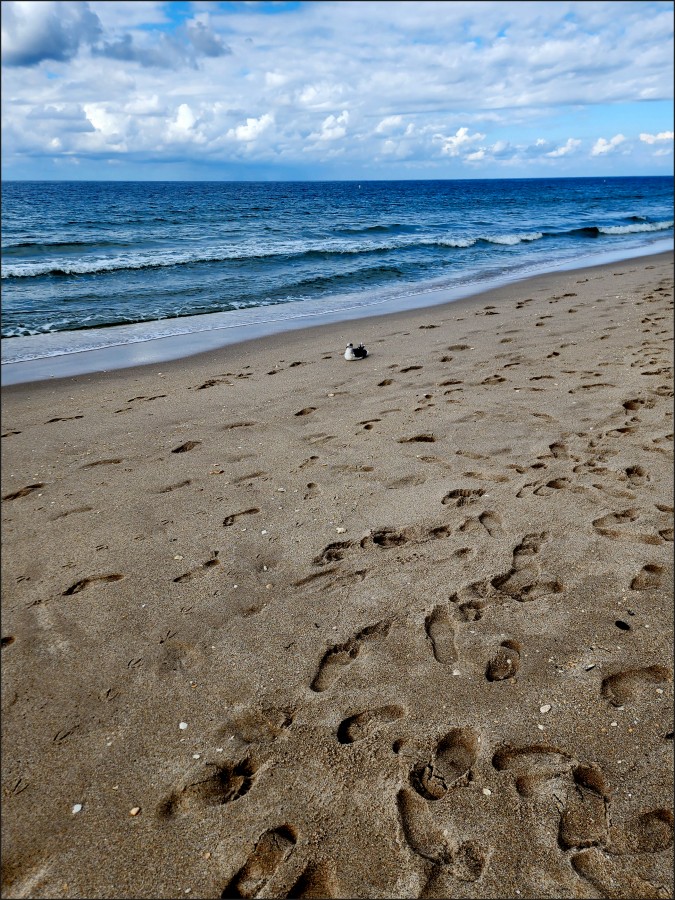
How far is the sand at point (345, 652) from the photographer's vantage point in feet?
6.23

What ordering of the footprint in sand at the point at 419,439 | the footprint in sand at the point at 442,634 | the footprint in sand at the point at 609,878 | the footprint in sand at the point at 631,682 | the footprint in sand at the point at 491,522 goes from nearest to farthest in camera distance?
the footprint in sand at the point at 609,878 < the footprint in sand at the point at 631,682 < the footprint in sand at the point at 442,634 < the footprint in sand at the point at 491,522 < the footprint in sand at the point at 419,439

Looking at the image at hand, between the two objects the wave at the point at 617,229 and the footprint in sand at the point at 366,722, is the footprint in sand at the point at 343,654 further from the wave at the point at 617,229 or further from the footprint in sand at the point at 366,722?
the wave at the point at 617,229

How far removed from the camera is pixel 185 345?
8836 mm

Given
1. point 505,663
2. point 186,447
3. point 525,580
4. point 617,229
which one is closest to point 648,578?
point 525,580

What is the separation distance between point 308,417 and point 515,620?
2.91m

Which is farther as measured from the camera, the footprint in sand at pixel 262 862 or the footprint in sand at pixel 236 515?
the footprint in sand at pixel 236 515

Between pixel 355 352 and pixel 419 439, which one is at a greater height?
pixel 355 352

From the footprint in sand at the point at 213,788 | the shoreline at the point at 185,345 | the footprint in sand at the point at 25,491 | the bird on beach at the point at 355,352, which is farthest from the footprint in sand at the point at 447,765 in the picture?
the shoreline at the point at 185,345

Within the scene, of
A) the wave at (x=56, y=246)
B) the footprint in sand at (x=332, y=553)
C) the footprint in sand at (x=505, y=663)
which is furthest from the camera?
the wave at (x=56, y=246)

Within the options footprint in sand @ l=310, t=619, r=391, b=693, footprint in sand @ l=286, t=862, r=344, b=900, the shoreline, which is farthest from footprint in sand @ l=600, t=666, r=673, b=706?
the shoreline

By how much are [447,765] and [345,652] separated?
26.6 inches

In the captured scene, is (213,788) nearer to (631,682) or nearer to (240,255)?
(631,682)

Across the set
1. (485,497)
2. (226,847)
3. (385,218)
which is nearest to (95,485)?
(485,497)

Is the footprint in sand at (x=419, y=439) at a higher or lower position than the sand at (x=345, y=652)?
higher
